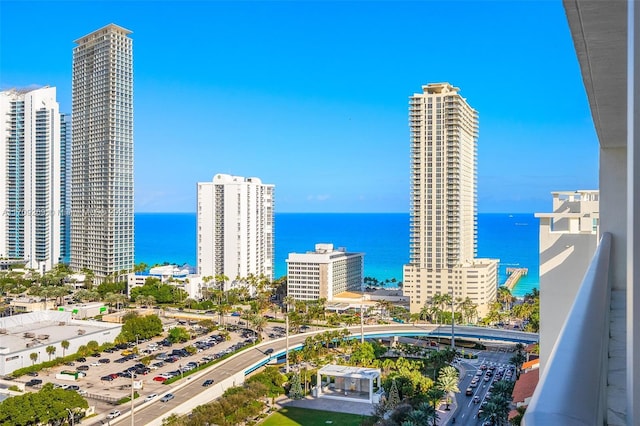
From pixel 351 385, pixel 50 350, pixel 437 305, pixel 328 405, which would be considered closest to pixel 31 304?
pixel 50 350

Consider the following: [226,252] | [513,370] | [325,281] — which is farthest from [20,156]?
[513,370]

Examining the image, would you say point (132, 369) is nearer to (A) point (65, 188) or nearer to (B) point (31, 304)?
(B) point (31, 304)

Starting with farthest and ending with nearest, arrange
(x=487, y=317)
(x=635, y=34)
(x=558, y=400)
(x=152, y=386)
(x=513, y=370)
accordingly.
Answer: (x=487, y=317) → (x=513, y=370) → (x=152, y=386) → (x=635, y=34) → (x=558, y=400)

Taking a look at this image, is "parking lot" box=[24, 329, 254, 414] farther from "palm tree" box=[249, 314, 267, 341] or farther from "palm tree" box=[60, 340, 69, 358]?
"palm tree" box=[60, 340, 69, 358]


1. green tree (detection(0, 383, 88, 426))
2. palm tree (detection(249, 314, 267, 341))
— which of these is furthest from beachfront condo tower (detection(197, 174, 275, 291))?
green tree (detection(0, 383, 88, 426))

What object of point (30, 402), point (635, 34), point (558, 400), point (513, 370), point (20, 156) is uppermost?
point (20, 156)

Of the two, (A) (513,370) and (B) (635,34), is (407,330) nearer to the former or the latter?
(A) (513,370)
